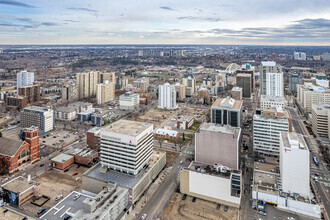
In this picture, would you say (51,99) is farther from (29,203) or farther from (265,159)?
(265,159)

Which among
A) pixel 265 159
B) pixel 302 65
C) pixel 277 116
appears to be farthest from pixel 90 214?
pixel 302 65

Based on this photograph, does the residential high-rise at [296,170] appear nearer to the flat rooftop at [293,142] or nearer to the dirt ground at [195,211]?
the flat rooftop at [293,142]

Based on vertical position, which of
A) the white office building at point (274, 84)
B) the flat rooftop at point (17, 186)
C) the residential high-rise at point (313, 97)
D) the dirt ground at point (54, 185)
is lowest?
the dirt ground at point (54, 185)

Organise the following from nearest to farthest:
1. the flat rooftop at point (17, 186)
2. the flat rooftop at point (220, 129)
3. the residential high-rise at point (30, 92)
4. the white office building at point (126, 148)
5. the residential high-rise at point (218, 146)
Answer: the flat rooftop at point (17, 186) → the white office building at point (126, 148) → the residential high-rise at point (218, 146) → the flat rooftop at point (220, 129) → the residential high-rise at point (30, 92)

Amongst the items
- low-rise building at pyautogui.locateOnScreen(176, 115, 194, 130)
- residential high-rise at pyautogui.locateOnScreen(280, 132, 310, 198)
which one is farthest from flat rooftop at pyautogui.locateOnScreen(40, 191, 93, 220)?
low-rise building at pyautogui.locateOnScreen(176, 115, 194, 130)

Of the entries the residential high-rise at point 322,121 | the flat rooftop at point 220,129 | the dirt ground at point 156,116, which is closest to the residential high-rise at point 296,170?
the flat rooftop at point 220,129

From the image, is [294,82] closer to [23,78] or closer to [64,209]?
[64,209]
